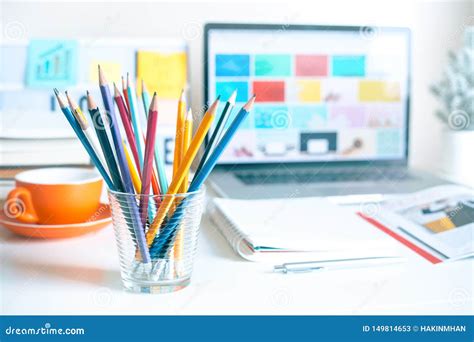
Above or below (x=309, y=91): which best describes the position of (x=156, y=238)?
below

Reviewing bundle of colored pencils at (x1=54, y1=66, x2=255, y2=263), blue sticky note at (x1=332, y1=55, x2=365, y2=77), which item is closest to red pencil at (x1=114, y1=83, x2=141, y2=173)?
bundle of colored pencils at (x1=54, y1=66, x2=255, y2=263)

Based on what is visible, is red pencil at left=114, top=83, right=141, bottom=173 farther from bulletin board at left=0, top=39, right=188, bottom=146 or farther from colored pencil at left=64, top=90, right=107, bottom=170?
bulletin board at left=0, top=39, right=188, bottom=146

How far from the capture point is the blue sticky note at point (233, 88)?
1200 mm

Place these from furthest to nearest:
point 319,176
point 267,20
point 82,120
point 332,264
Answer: point 267,20
point 319,176
point 332,264
point 82,120

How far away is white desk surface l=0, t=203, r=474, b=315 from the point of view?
0.58 m

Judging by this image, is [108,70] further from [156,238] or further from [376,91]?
[156,238]

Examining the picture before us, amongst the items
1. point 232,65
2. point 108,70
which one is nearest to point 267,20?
point 232,65

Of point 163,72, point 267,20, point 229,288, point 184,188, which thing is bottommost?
point 229,288

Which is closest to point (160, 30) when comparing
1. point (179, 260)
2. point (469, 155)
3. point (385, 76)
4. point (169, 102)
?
point (169, 102)

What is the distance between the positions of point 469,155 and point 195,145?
813mm

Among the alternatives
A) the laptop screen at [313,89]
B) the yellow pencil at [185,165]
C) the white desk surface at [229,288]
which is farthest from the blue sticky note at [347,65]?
the yellow pencil at [185,165]

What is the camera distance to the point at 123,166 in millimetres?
589

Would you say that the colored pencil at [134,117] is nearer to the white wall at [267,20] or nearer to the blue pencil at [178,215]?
the blue pencil at [178,215]

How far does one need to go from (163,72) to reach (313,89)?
31 centimetres
